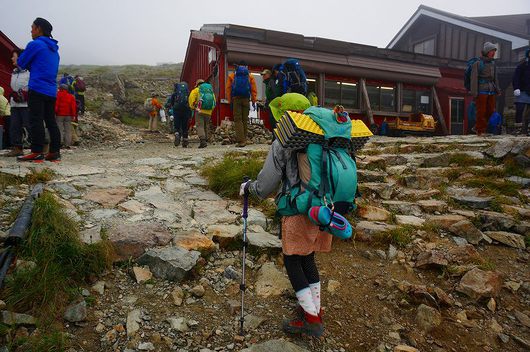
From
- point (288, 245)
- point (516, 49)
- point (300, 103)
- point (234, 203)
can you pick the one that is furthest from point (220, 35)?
point (516, 49)

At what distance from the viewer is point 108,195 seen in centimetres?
477

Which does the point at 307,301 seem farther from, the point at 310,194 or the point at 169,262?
the point at 169,262

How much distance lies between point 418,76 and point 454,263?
15.7 m

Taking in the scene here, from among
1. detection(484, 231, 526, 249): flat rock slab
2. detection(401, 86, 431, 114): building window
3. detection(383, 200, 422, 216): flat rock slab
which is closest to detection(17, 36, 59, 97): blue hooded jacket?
detection(383, 200, 422, 216): flat rock slab

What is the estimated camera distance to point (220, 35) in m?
13.1

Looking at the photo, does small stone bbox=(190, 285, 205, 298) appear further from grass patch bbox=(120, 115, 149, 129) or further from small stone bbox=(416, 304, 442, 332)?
grass patch bbox=(120, 115, 149, 129)

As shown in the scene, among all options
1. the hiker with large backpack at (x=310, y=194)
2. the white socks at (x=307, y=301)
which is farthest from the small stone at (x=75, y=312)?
the white socks at (x=307, y=301)

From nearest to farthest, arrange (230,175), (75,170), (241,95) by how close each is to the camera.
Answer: (230,175)
(75,170)
(241,95)

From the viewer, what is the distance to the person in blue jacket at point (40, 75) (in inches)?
222

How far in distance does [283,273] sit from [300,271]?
91 centimetres

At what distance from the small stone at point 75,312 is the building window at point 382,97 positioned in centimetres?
1584

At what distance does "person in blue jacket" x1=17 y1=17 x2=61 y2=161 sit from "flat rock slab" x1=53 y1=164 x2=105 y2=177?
62cm

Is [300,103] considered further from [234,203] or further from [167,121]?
[167,121]

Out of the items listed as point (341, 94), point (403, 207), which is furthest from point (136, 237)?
point (341, 94)
